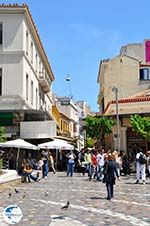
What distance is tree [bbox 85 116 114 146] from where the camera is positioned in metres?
36.4

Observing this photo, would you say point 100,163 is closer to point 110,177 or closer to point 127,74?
point 110,177

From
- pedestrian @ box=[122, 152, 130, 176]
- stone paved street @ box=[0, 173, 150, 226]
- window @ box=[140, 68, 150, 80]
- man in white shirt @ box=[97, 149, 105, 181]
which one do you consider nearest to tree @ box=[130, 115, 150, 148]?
pedestrian @ box=[122, 152, 130, 176]

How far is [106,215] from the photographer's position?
11.4m

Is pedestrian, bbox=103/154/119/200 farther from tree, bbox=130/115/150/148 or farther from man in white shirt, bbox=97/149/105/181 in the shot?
tree, bbox=130/115/150/148

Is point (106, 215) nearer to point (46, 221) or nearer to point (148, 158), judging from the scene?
point (46, 221)

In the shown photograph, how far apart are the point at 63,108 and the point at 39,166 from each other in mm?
60322

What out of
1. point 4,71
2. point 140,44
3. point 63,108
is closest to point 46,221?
point 4,71

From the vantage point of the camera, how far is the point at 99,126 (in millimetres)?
37312

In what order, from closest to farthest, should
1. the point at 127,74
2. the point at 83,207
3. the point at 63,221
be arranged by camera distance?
the point at 63,221, the point at 83,207, the point at 127,74

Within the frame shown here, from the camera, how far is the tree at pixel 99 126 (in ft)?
120

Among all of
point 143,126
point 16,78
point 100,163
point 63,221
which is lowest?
point 63,221

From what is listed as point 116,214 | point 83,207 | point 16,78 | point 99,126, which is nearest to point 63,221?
point 116,214

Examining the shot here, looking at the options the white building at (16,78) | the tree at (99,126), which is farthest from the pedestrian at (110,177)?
the tree at (99,126)

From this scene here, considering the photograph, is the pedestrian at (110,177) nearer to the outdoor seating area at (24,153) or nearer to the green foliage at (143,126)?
the outdoor seating area at (24,153)
